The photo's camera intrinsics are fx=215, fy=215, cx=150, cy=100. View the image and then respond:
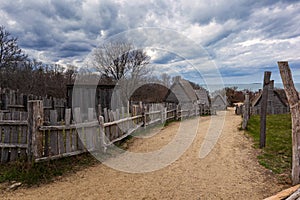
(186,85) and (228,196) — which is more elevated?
(186,85)

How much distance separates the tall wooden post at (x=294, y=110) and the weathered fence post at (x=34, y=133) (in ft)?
17.6

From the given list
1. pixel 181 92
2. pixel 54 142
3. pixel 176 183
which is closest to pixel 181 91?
pixel 181 92

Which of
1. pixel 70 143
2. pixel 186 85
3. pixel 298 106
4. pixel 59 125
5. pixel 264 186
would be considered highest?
pixel 186 85

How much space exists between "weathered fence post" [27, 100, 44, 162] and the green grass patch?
224 mm

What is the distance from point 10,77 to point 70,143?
18453 millimetres

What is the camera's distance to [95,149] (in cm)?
607

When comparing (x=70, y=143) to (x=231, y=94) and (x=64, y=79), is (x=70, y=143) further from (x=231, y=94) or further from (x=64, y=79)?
(x=231, y=94)

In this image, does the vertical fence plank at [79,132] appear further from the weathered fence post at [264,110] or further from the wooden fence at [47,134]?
the weathered fence post at [264,110]

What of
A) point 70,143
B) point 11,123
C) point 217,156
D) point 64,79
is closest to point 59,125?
point 70,143

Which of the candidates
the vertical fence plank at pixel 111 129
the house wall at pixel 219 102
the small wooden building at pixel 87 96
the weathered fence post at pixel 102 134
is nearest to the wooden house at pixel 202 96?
the house wall at pixel 219 102

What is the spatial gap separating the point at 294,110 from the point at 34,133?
561cm

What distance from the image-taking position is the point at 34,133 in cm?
476

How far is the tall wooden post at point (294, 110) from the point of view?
4.29m

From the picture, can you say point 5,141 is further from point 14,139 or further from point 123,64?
point 123,64
